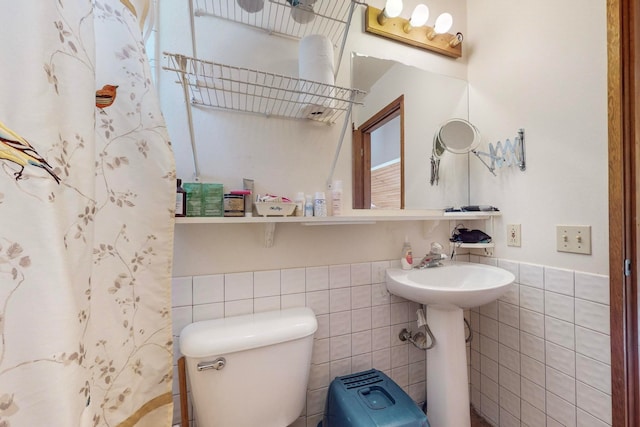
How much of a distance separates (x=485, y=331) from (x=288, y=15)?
1.84 meters

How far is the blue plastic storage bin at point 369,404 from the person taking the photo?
866 mm

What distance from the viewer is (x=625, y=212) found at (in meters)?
0.84

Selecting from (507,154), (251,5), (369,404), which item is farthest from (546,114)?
(369,404)

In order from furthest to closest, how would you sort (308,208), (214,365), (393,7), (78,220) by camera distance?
1. (393,7)
2. (308,208)
3. (214,365)
4. (78,220)

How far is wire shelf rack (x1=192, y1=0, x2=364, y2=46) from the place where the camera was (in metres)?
0.99

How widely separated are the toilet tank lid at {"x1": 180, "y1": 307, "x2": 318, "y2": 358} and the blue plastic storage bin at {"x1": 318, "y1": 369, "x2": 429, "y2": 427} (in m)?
0.33

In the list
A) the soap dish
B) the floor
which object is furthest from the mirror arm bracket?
the floor

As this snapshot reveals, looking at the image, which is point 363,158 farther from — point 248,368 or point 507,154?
point 248,368

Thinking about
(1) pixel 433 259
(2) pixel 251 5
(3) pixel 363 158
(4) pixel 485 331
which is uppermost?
(2) pixel 251 5

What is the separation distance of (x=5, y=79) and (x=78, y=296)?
0.32 meters

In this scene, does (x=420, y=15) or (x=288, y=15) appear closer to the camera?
(x=288, y=15)

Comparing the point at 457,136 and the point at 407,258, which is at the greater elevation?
the point at 457,136

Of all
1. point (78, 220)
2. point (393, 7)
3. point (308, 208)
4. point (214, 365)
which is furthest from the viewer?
point (393, 7)

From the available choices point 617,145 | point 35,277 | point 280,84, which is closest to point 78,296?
point 35,277
